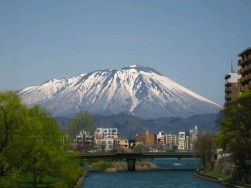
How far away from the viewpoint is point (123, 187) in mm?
98438

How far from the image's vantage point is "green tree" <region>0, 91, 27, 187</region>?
175 ft

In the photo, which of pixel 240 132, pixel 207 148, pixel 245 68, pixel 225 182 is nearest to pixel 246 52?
pixel 245 68

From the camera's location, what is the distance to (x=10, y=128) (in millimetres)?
53969

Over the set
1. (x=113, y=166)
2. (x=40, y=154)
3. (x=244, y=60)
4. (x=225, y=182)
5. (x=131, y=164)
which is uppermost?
(x=244, y=60)

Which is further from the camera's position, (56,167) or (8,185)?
(56,167)

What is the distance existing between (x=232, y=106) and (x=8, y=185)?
167 ft

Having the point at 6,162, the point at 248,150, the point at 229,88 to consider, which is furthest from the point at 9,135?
the point at 229,88

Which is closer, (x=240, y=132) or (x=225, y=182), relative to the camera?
(x=240, y=132)

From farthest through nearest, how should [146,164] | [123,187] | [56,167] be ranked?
1. [146,164]
2. [123,187]
3. [56,167]

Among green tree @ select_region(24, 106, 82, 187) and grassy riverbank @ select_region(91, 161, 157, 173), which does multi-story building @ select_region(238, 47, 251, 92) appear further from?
green tree @ select_region(24, 106, 82, 187)

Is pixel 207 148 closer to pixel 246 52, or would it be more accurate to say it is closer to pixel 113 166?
pixel 246 52

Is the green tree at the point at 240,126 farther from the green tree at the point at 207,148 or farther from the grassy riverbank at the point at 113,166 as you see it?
the grassy riverbank at the point at 113,166

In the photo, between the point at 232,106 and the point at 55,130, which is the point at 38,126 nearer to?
the point at 55,130

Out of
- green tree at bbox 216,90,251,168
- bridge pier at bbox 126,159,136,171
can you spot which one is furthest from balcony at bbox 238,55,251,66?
bridge pier at bbox 126,159,136,171
